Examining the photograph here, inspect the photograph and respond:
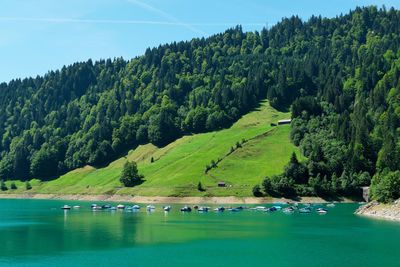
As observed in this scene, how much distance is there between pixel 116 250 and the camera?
8850 cm

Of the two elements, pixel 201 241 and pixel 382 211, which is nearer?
pixel 201 241

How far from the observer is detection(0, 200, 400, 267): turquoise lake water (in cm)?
7925

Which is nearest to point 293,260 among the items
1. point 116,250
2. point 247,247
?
point 247,247

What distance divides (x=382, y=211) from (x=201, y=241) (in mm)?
67418

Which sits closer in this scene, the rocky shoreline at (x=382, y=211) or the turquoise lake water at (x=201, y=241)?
the turquoise lake water at (x=201, y=241)

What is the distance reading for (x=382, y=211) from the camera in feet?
478

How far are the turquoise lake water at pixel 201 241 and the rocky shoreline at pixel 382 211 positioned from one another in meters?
4.76

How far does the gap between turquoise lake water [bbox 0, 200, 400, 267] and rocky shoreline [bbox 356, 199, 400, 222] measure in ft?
15.6

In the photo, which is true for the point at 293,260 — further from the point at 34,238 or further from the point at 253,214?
the point at 253,214

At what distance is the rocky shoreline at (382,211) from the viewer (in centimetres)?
13738

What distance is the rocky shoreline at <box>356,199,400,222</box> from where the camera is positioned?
137375mm

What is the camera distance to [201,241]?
327ft

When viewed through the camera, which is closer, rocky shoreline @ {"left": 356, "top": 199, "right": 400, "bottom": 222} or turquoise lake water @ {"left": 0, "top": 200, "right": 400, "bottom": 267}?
turquoise lake water @ {"left": 0, "top": 200, "right": 400, "bottom": 267}

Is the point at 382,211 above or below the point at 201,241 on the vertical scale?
above
